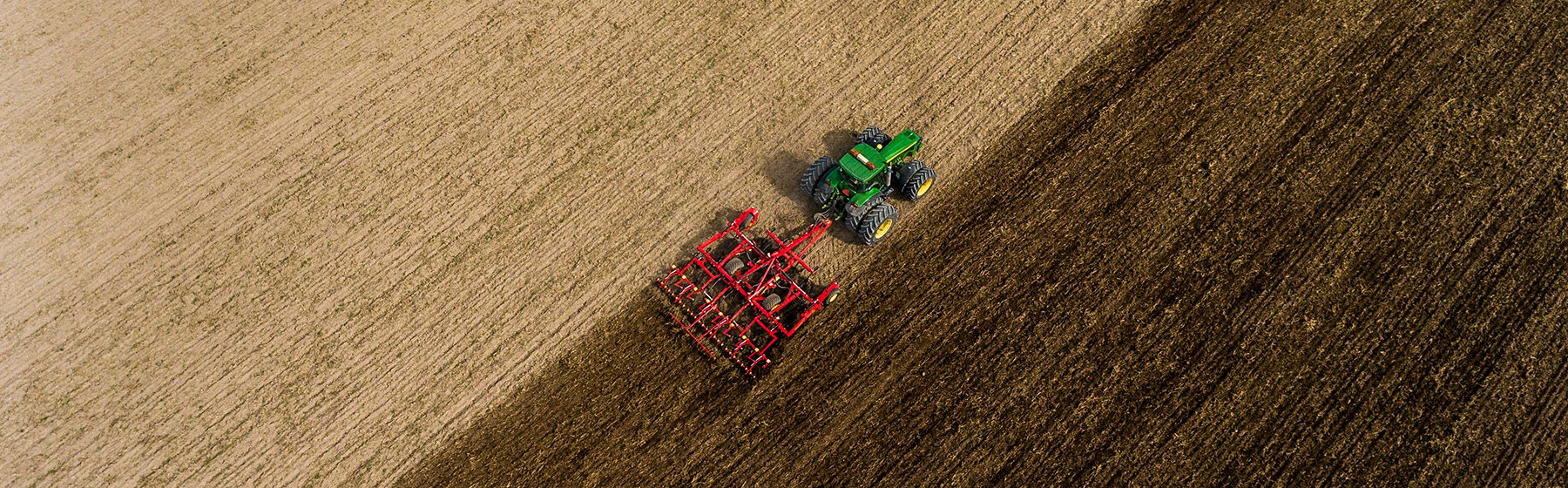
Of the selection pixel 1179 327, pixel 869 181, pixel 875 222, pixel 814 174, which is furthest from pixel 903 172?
pixel 1179 327

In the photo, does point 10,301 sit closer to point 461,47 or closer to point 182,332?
point 182,332

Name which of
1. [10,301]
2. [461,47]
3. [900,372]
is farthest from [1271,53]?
[10,301]

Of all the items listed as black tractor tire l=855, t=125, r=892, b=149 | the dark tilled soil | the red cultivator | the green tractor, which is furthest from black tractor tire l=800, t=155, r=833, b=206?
the dark tilled soil

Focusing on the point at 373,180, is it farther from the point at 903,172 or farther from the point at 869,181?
the point at 903,172

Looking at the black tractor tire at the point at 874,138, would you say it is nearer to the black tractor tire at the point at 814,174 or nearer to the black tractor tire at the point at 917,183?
the black tractor tire at the point at 917,183

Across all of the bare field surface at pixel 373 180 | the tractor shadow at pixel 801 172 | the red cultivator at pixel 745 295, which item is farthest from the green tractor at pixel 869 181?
the bare field surface at pixel 373 180

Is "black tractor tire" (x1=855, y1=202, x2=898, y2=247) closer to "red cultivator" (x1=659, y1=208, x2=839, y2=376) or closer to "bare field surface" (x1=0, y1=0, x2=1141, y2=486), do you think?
"bare field surface" (x1=0, y1=0, x2=1141, y2=486)
